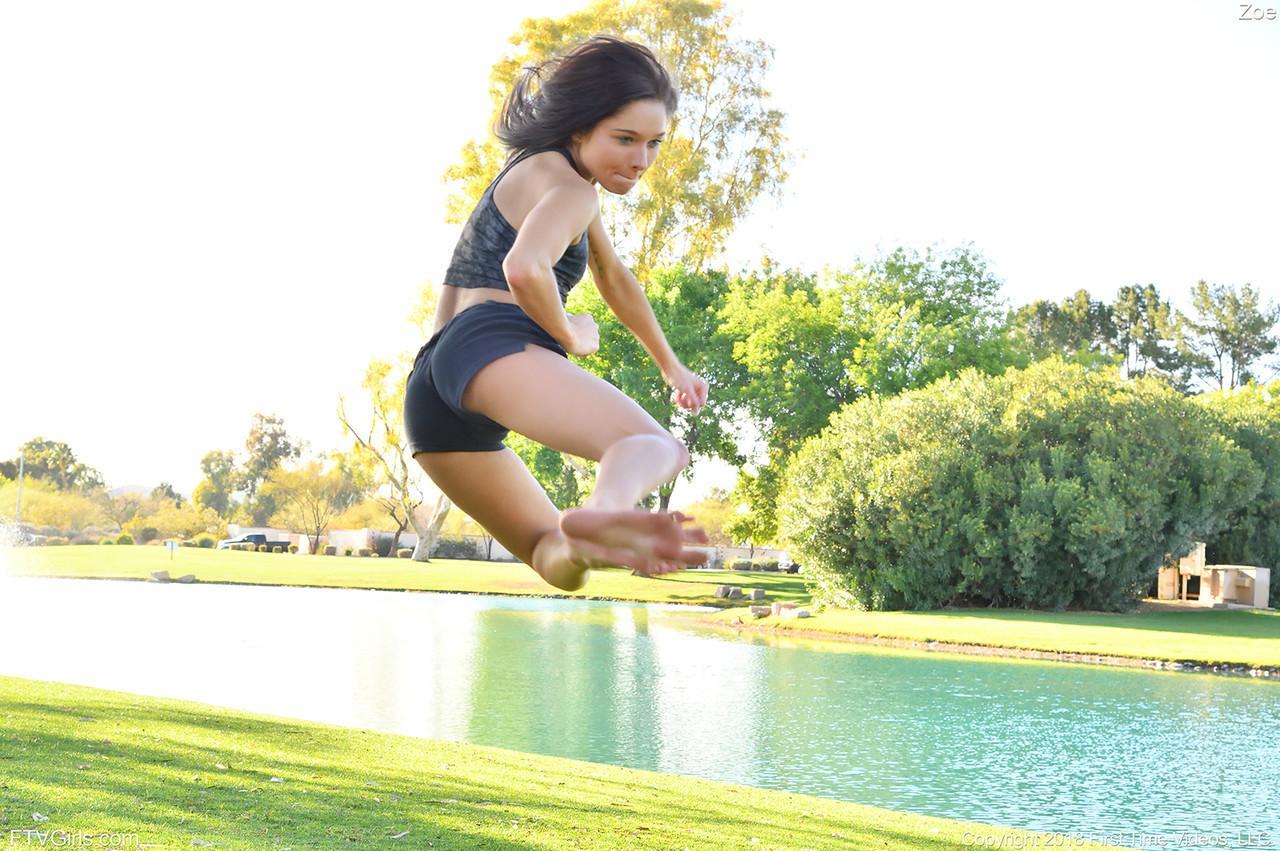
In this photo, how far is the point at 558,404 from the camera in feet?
6.61

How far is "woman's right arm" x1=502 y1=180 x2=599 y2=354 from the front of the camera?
207 centimetres

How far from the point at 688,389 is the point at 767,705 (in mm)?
13774

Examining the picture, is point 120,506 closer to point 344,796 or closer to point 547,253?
point 344,796

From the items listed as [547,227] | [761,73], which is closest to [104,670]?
[547,227]

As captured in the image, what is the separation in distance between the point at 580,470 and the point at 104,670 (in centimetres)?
1911

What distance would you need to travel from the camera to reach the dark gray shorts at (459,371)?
2.12 metres

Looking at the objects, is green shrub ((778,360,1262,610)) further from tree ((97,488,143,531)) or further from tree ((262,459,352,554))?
tree ((97,488,143,531))

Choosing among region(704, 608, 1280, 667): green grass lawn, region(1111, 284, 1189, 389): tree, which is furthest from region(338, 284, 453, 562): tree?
region(1111, 284, 1189, 389): tree

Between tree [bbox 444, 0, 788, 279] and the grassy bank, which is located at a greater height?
tree [bbox 444, 0, 788, 279]

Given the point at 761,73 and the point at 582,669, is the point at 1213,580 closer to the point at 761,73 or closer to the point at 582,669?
the point at 761,73

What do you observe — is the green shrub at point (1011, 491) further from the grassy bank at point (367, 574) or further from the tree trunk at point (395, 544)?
the tree trunk at point (395, 544)

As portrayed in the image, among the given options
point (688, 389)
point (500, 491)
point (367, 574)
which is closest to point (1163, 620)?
point (367, 574)

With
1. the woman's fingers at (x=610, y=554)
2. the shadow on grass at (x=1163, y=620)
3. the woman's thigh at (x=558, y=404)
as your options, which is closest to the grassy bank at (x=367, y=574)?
the shadow on grass at (x=1163, y=620)

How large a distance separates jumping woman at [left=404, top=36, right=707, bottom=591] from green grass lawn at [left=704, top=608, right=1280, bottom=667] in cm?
2151
